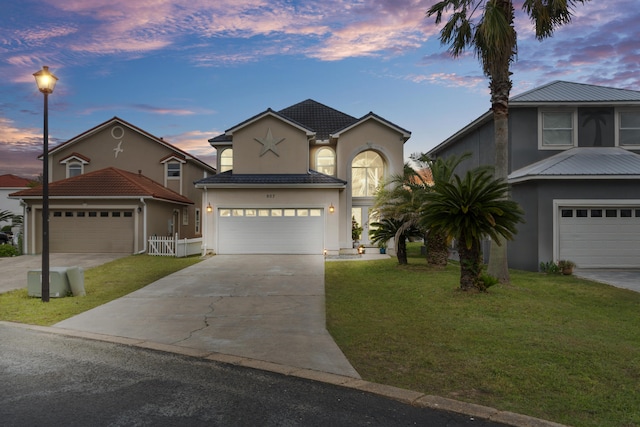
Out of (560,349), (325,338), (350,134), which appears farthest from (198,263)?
(560,349)

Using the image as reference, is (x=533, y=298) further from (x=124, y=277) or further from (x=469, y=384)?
(x=124, y=277)

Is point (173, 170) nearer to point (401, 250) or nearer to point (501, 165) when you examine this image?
point (401, 250)

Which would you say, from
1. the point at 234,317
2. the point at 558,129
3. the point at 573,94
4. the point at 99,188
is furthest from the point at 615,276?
the point at 99,188

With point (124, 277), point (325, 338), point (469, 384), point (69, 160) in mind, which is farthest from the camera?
point (69, 160)

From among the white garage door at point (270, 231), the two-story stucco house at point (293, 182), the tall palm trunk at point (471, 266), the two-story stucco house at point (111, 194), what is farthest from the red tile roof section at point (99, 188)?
the tall palm trunk at point (471, 266)

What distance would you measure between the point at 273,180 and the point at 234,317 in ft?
45.4

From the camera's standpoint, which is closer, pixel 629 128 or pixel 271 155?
pixel 629 128

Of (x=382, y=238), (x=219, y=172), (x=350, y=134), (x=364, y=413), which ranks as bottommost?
(x=364, y=413)

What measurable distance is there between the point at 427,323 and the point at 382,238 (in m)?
9.24

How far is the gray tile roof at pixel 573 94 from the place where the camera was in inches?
723

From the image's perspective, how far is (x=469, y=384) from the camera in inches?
213

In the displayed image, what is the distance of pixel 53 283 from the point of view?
11320 millimetres

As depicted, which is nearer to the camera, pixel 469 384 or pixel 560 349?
pixel 469 384

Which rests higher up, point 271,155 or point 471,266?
point 271,155
